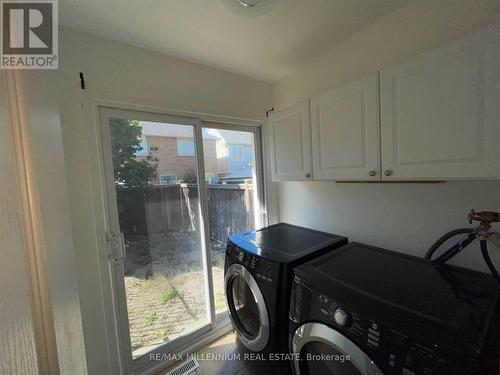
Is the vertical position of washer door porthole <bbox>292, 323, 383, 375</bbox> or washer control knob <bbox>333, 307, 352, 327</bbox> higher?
washer control knob <bbox>333, 307, 352, 327</bbox>

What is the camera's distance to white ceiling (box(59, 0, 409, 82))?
3.83 ft

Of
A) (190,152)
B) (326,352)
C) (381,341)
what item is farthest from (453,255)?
(190,152)

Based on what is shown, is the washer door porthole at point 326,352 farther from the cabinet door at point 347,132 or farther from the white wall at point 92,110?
the white wall at point 92,110

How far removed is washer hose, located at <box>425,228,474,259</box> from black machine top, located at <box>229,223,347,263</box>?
499 mm

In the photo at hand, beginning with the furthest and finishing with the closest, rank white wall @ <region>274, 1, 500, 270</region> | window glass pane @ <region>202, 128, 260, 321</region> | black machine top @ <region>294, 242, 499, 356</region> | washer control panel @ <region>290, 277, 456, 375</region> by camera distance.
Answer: window glass pane @ <region>202, 128, 260, 321</region>
white wall @ <region>274, 1, 500, 270</region>
black machine top @ <region>294, 242, 499, 356</region>
washer control panel @ <region>290, 277, 456, 375</region>

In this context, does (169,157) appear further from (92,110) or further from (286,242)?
(286,242)

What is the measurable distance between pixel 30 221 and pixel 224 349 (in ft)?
6.61

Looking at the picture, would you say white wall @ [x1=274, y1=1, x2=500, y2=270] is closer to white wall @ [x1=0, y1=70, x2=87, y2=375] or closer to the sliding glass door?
the sliding glass door

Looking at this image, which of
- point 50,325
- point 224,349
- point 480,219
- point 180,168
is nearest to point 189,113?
point 180,168

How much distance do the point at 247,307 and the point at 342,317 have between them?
887 mm

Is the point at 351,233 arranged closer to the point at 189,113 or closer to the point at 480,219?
the point at 480,219

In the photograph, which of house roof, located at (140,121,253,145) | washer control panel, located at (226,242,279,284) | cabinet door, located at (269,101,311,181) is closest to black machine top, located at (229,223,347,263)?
washer control panel, located at (226,242,279,284)

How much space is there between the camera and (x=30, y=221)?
322 mm

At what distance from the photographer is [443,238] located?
117cm
